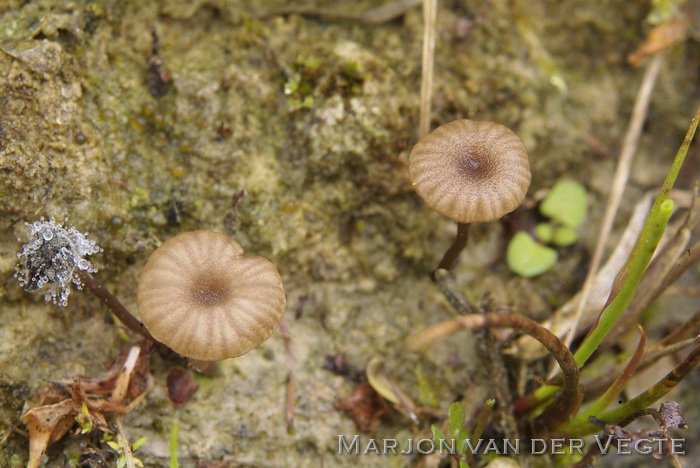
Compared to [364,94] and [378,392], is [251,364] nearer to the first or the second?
[378,392]

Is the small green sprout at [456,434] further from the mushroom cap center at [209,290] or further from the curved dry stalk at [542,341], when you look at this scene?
the mushroom cap center at [209,290]

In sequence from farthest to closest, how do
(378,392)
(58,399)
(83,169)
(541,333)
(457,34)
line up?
(457,34) → (378,392) → (83,169) → (58,399) → (541,333)

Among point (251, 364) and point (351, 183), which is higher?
point (351, 183)

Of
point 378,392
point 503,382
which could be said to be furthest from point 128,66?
point 503,382

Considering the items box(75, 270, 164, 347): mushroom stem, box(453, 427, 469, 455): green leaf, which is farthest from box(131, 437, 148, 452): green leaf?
box(453, 427, 469, 455): green leaf

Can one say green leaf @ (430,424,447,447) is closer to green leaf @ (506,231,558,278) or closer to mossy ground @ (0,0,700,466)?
mossy ground @ (0,0,700,466)

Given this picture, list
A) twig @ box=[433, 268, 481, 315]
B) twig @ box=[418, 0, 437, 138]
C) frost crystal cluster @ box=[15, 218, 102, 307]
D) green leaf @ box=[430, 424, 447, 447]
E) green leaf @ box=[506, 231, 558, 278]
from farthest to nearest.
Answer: green leaf @ box=[506, 231, 558, 278], twig @ box=[418, 0, 437, 138], twig @ box=[433, 268, 481, 315], green leaf @ box=[430, 424, 447, 447], frost crystal cluster @ box=[15, 218, 102, 307]

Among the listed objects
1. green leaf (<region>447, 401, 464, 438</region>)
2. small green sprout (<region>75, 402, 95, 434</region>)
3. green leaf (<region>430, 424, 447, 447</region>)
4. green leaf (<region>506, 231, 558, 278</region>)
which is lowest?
small green sprout (<region>75, 402, 95, 434</region>)

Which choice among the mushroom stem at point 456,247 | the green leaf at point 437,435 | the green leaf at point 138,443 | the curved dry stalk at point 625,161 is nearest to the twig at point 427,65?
the mushroom stem at point 456,247
